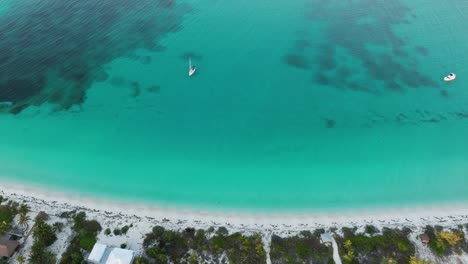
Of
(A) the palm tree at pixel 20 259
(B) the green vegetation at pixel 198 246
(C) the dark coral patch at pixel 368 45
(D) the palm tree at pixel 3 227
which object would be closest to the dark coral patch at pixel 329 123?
(C) the dark coral patch at pixel 368 45

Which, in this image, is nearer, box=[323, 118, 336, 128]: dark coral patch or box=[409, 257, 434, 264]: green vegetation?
box=[409, 257, 434, 264]: green vegetation

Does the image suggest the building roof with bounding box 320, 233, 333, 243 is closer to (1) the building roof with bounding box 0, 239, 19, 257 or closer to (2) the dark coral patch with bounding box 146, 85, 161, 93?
(1) the building roof with bounding box 0, 239, 19, 257

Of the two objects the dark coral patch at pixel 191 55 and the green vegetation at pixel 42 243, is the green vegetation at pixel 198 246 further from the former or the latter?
the dark coral patch at pixel 191 55

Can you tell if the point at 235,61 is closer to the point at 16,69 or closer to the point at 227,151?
the point at 227,151

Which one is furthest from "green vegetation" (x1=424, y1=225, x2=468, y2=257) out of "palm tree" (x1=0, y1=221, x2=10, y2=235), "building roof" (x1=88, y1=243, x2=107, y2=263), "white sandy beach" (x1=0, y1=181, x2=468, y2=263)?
"palm tree" (x1=0, y1=221, x2=10, y2=235)

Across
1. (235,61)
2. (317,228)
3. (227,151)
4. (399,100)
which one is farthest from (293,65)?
(317,228)
